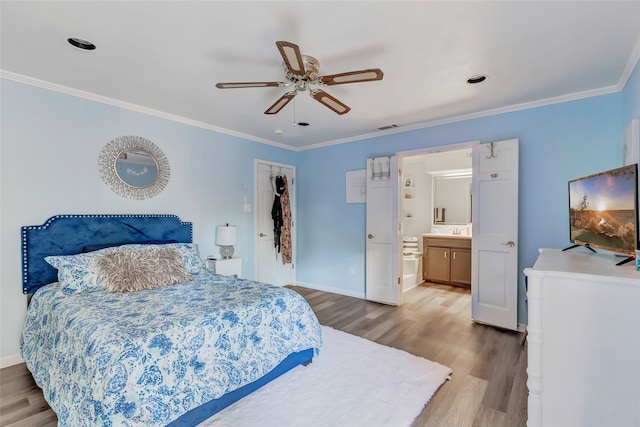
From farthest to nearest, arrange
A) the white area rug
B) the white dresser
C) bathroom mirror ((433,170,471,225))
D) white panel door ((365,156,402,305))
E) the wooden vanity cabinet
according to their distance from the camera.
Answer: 1. bathroom mirror ((433,170,471,225))
2. the wooden vanity cabinet
3. white panel door ((365,156,402,305))
4. the white area rug
5. the white dresser

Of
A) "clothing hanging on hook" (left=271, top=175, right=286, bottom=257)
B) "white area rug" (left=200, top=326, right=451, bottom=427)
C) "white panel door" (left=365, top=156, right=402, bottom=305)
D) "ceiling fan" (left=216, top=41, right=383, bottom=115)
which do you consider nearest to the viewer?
"ceiling fan" (left=216, top=41, right=383, bottom=115)

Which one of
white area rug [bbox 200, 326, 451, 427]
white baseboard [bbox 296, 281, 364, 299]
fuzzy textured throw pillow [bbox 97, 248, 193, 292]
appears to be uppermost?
fuzzy textured throw pillow [bbox 97, 248, 193, 292]

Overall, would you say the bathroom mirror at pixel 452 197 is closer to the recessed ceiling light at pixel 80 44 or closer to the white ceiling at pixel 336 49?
the white ceiling at pixel 336 49

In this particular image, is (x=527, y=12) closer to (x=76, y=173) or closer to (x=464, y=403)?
(x=464, y=403)

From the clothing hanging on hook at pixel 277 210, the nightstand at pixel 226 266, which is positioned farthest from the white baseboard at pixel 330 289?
the nightstand at pixel 226 266

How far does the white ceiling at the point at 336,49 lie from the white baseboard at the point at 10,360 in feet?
8.06

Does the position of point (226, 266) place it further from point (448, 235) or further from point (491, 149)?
point (448, 235)

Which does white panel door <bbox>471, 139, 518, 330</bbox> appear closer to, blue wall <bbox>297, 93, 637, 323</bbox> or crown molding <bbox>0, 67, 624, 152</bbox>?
blue wall <bbox>297, 93, 637, 323</bbox>

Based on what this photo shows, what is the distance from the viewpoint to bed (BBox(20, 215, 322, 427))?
1.53 metres

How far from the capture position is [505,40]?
6.61ft

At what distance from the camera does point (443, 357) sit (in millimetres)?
2688

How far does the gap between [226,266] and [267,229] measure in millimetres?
1175

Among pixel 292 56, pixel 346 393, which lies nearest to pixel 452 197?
pixel 346 393

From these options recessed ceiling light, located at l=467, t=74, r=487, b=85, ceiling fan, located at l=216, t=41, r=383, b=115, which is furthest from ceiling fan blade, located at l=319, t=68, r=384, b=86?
recessed ceiling light, located at l=467, t=74, r=487, b=85
